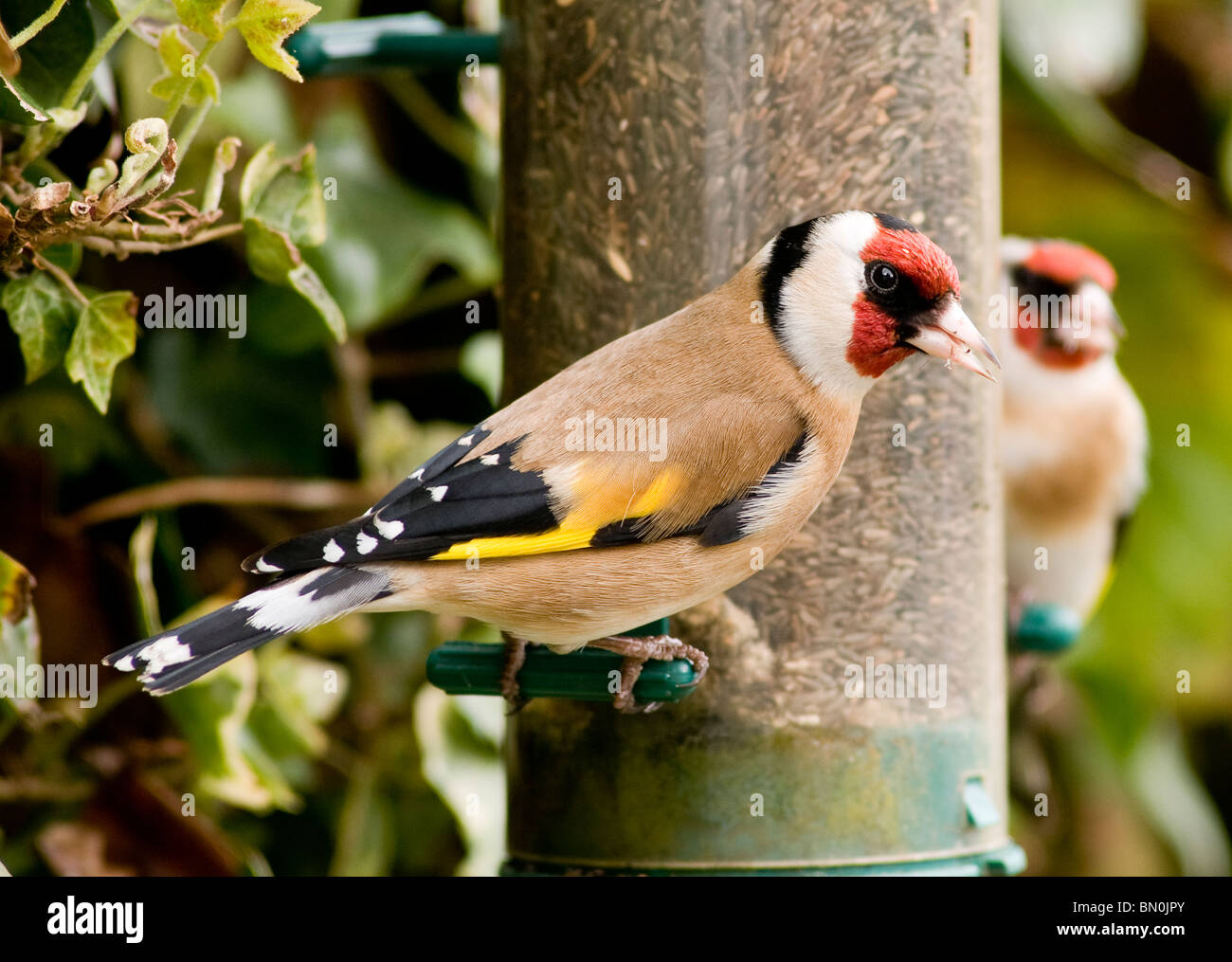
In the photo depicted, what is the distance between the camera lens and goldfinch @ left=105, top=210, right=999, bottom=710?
88.8 inches

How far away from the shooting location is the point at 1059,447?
4082mm

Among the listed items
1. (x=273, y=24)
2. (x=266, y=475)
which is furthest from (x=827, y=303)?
(x=266, y=475)

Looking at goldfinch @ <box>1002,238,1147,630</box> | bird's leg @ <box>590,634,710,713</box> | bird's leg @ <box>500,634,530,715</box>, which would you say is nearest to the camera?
bird's leg @ <box>590,634,710,713</box>

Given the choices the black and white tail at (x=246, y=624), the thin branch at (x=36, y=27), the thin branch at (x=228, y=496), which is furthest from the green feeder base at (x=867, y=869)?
the thin branch at (x=36, y=27)

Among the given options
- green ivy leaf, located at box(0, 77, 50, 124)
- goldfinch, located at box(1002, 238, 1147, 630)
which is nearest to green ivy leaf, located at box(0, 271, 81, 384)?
green ivy leaf, located at box(0, 77, 50, 124)

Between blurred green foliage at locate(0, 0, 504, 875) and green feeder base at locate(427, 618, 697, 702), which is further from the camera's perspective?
blurred green foliage at locate(0, 0, 504, 875)

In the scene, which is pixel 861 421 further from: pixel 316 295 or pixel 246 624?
pixel 246 624

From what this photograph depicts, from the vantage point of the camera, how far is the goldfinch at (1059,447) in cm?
400

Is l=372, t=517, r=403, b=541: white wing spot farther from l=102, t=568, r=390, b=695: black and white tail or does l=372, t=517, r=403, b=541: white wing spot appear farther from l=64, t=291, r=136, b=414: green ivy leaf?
l=64, t=291, r=136, b=414: green ivy leaf

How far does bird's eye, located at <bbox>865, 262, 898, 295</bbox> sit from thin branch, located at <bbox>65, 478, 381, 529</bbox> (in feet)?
4.58
